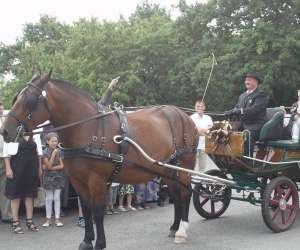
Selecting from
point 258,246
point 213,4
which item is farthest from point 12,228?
point 213,4

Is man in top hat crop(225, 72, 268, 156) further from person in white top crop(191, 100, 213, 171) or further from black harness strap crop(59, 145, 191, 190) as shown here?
person in white top crop(191, 100, 213, 171)

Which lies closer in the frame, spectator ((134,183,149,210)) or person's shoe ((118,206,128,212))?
person's shoe ((118,206,128,212))

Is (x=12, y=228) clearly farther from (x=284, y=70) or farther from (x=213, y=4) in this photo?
(x=213, y=4)

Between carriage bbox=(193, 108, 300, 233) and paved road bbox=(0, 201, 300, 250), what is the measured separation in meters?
0.33

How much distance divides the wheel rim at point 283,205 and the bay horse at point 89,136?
1866 mm

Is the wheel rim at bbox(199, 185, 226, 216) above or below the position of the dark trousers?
below

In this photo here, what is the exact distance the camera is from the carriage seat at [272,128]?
691 cm

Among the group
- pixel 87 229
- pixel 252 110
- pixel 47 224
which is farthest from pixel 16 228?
pixel 252 110

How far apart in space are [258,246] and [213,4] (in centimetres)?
2334

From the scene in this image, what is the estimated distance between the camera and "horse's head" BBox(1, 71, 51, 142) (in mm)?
5156

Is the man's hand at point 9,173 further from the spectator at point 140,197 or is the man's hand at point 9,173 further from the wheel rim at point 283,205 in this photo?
the wheel rim at point 283,205

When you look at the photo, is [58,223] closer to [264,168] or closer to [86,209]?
[86,209]

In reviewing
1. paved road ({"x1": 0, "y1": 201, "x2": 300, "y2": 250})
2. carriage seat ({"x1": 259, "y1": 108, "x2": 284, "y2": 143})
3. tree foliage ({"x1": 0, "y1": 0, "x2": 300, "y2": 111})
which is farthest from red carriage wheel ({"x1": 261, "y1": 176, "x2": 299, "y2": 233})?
tree foliage ({"x1": 0, "y1": 0, "x2": 300, "y2": 111})

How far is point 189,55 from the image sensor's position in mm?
30422
